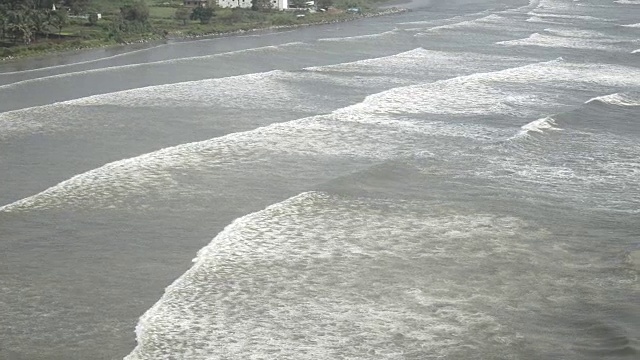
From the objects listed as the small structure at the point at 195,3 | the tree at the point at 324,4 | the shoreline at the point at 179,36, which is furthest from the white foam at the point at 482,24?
the small structure at the point at 195,3

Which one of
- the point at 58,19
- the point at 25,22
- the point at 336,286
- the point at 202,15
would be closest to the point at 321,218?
the point at 336,286

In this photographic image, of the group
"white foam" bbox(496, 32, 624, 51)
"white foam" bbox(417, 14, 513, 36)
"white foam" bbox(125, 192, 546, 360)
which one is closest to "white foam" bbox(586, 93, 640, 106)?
"white foam" bbox(125, 192, 546, 360)

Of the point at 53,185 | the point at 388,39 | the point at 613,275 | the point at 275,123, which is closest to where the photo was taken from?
the point at 613,275

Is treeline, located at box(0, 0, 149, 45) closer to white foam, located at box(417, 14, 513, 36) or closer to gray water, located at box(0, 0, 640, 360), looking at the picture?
gray water, located at box(0, 0, 640, 360)

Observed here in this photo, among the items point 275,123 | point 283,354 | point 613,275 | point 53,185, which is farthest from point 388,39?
point 283,354

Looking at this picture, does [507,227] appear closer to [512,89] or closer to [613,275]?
[613,275]
